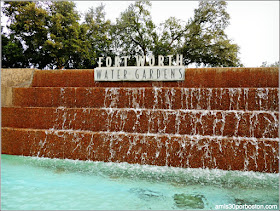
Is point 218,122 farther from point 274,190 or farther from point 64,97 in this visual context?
point 64,97

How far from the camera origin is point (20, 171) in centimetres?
461

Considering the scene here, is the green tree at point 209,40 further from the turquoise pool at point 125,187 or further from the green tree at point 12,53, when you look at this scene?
the turquoise pool at point 125,187

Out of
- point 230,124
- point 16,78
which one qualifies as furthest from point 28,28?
point 230,124

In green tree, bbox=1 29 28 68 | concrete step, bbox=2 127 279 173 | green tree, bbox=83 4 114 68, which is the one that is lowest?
concrete step, bbox=2 127 279 173

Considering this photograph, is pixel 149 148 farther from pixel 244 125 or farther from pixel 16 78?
pixel 16 78

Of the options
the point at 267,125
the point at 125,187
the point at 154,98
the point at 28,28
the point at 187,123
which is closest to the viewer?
the point at 125,187

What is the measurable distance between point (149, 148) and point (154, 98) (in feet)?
4.67

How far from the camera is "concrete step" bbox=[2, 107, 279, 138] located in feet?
17.1

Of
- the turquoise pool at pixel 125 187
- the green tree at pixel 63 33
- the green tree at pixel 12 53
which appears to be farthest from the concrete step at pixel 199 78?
the green tree at pixel 12 53

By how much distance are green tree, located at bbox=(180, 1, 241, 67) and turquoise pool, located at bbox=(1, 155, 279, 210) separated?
51.3 ft

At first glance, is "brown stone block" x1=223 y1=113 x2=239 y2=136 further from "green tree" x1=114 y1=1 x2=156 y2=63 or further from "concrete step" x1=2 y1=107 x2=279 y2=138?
"green tree" x1=114 y1=1 x2=156 y2=63

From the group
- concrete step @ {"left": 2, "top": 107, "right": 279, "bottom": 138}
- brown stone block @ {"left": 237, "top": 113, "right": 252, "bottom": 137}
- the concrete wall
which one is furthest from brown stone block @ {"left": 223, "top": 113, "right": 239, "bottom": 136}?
the concrete wall

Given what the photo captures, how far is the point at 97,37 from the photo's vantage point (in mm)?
19734

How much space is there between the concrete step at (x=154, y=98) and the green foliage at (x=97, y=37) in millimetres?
10518
